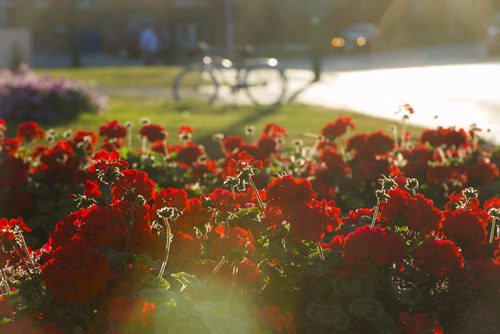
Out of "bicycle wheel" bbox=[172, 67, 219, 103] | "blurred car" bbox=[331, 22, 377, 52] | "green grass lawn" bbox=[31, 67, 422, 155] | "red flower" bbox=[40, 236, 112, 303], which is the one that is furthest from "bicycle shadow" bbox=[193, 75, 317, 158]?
"blurred car" bbox=[331, 22, 377, 52]

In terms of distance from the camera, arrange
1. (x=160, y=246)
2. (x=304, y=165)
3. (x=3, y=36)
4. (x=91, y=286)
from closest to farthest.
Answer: (x=91, y=286)
(x=160, y=246)
(x=304, y=165)
(x=3, y=36)

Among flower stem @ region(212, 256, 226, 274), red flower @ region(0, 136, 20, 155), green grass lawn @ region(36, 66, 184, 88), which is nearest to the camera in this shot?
flower stem @ region(212, 256, 226, 274)

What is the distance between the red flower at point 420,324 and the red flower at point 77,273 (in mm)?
1055

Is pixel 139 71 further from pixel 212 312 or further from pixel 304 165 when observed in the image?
pixel 212 312

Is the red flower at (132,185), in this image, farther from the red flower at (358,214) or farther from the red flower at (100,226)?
the red flower at (358,214)

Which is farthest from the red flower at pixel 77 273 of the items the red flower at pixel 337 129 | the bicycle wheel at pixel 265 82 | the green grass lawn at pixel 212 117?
the bicycle wheel at pixel 265 82

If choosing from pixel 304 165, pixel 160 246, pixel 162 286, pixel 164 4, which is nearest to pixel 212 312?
pixel 162 286

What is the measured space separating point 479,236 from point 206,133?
30.1 feet

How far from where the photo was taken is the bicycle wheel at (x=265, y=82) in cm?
1941

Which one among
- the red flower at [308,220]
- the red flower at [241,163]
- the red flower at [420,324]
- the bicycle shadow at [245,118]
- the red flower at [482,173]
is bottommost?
the bicycle shadow at [245,118]

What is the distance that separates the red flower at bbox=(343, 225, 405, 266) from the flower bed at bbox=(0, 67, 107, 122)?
1246 cm

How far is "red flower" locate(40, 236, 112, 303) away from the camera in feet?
11.0

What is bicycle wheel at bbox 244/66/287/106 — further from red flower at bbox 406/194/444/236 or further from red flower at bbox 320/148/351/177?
red flower at bbox 406/194/444/236

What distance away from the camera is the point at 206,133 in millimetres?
13148
